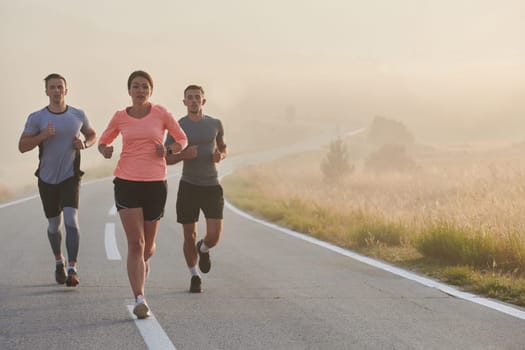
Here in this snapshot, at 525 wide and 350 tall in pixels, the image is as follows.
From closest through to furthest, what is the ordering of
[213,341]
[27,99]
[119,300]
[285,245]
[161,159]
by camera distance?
[213,341] < [161,159] < [119,300] < [285,245] < [27,99]

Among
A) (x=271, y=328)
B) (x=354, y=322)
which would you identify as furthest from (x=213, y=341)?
(x=354, y=322)

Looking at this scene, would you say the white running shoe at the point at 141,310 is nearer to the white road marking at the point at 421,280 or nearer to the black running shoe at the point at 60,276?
the black running shoe at the point at 60,276

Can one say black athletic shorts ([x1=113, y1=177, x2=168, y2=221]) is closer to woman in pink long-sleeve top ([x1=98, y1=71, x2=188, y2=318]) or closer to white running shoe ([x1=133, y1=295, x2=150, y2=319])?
woman in pink long-sleeve top ([x1=98, y1=71, x2=188, y2=318])

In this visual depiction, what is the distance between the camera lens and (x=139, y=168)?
5.66 metres

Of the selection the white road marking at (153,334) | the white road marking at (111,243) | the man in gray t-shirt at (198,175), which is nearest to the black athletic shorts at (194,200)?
the man in gray t-shirt at (198,175)

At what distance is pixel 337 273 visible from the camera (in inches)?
318

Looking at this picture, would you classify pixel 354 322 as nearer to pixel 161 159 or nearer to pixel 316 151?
pixel 161 159

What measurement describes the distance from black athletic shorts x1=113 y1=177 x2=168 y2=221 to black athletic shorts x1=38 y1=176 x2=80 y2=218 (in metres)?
1.37

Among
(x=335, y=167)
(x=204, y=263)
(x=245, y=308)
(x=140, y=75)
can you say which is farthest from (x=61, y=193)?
(x=335, y=167)

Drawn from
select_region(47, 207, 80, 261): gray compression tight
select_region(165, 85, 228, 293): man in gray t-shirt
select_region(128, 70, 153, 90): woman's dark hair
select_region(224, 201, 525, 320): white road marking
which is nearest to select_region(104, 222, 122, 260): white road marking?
select_region(47, 207, 80, 261): gray compression tight

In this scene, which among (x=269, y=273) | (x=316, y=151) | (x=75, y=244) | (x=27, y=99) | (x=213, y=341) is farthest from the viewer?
(x=27, y=99)

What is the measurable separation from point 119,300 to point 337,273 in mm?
2747

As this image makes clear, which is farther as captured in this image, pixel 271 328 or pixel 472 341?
pixel 271 328

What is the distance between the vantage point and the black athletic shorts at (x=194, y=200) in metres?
6.83
